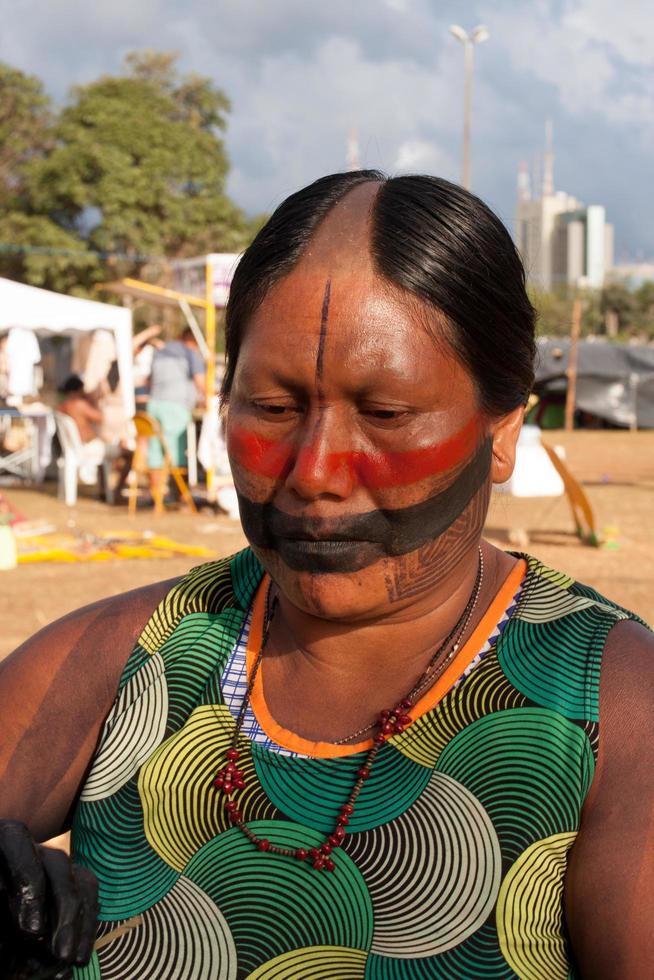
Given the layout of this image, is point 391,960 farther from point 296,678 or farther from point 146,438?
point 146,438

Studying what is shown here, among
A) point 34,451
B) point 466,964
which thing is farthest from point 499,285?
point 34,451

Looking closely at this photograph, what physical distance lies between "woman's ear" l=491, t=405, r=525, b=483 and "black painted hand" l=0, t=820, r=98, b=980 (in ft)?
2.37

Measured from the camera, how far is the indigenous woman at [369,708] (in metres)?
1.20

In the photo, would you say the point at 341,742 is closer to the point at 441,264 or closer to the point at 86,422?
the point at 441,264

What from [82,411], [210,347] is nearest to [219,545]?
[210,347]

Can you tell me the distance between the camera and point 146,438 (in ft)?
36.6

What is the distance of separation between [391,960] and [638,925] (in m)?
0.27

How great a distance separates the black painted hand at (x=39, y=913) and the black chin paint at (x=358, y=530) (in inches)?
17.7

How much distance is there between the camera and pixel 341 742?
1332mm

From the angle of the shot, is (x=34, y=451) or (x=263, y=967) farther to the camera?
(x=34, y=451)

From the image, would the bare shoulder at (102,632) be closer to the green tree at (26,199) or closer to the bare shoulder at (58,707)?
the bare shoulder at (58,707)

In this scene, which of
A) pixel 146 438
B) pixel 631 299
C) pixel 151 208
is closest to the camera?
pixel 146 438

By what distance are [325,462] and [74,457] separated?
36.5 ft

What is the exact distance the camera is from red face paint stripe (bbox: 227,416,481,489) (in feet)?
4.24
